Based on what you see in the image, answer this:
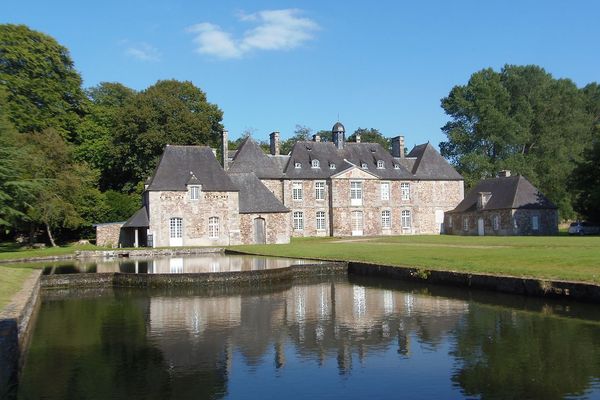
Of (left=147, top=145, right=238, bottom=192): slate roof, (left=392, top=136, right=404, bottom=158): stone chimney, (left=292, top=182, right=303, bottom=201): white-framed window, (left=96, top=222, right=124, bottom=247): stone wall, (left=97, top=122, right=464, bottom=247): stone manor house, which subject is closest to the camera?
(left=96, top=222, right=124, bottom=247): stone wall

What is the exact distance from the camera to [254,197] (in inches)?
1554

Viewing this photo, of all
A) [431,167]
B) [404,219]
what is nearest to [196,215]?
[404,219]

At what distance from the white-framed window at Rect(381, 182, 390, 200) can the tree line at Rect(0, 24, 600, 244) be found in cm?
1117

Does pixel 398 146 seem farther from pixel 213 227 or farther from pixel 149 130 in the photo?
pixel 149 130

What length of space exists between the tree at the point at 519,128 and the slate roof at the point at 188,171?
25879 millimetres

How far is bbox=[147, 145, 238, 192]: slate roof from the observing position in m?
37.3

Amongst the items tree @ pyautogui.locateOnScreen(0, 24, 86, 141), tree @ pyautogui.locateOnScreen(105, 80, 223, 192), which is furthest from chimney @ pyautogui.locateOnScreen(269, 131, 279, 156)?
tree @ pyautogui.locateOnScreen(0, 24, 86, 141)

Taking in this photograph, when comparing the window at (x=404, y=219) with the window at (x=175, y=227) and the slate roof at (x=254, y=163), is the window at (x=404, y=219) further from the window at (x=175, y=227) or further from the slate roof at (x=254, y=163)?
the window at (x=175, y=227)

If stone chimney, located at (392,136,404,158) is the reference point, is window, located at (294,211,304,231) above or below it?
below

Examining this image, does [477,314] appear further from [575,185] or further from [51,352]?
[575,185]

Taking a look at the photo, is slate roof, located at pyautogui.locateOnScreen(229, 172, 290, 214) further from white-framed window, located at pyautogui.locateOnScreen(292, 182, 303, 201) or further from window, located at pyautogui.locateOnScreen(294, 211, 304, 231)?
window, located at pyautogui.locateOnScreen(294, 211, 304, 231)

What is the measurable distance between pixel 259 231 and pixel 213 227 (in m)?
3.19

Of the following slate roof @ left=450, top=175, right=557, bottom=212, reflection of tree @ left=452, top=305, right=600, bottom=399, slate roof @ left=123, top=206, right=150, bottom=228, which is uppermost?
slate roof @ left=450, top=175, right=557, bottom=212

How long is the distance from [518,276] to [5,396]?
11.8 meters
